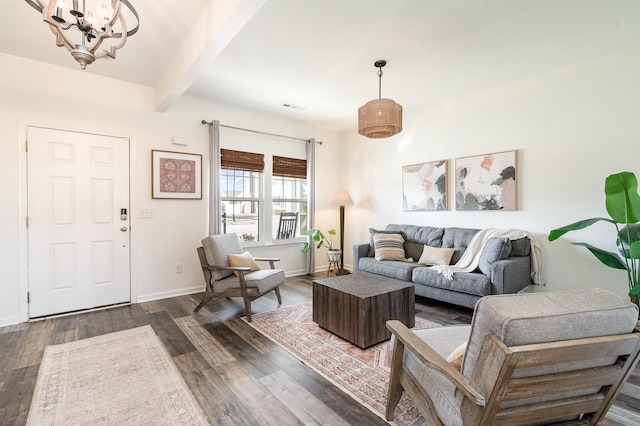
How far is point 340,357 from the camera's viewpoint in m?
2.38

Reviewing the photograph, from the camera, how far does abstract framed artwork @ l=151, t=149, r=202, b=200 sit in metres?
3.90

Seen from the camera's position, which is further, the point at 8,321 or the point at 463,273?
the point at 463,273

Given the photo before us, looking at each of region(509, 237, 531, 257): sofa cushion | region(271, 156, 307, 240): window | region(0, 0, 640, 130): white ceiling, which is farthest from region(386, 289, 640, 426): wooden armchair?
region(271, 156, 307, 240): window

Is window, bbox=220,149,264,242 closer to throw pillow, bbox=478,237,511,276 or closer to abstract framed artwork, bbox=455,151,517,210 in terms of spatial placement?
abstract framed artwork, bbox=455,151,517,210

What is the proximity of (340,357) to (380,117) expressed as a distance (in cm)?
222

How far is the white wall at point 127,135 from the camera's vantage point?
A: 308 cm

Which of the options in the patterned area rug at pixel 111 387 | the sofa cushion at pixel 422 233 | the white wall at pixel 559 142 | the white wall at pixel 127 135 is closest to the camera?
the patterned area rug at pixel 111 387

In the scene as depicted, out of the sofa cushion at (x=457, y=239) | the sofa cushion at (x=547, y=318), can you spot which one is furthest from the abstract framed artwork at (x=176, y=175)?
the sofa cushion at (x=547, y=318)

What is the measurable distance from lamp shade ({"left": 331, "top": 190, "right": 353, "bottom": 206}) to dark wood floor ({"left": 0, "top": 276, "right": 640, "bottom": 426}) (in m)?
2.24

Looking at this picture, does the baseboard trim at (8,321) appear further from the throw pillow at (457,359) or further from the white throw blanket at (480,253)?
the white throw blanket at (480,253)

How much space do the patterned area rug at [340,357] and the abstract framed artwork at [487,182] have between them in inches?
70.7

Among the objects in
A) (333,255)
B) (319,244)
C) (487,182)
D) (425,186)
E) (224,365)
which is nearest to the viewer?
(224,365)

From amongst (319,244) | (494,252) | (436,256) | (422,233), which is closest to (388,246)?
(422,233)

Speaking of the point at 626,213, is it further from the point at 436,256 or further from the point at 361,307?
the point at 361,307
